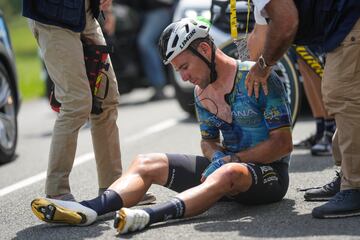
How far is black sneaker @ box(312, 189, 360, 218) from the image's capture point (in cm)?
554

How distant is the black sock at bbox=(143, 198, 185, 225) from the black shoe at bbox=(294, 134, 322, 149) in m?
3.06

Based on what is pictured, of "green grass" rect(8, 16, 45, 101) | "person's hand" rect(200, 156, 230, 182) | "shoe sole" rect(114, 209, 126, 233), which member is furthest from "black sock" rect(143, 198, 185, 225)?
Result: "green grass" rect(8, 16, 45, 101)

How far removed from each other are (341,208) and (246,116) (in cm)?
82

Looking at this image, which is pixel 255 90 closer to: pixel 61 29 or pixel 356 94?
pixel 356 94

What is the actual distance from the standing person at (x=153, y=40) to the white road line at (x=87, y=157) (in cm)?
303

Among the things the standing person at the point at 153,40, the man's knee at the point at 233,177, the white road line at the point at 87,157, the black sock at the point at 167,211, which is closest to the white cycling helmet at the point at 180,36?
the man's knee at the point at 233,177

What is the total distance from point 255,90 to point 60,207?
133cm

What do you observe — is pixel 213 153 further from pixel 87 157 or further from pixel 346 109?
pixel 87 157

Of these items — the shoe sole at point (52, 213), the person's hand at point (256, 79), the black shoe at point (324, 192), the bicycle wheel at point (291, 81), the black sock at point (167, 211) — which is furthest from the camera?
the bicycle wheel at point (291, 81)

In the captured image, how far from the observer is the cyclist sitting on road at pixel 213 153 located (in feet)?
18.4

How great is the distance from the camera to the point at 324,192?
620 cm

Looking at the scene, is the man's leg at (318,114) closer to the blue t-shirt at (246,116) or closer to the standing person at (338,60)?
the blue t-shirt at (246,116)

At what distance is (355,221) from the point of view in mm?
5441

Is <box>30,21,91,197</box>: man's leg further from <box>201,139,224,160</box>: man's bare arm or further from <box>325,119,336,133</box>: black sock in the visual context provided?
<box>325,119,336,133</box>: black sock
